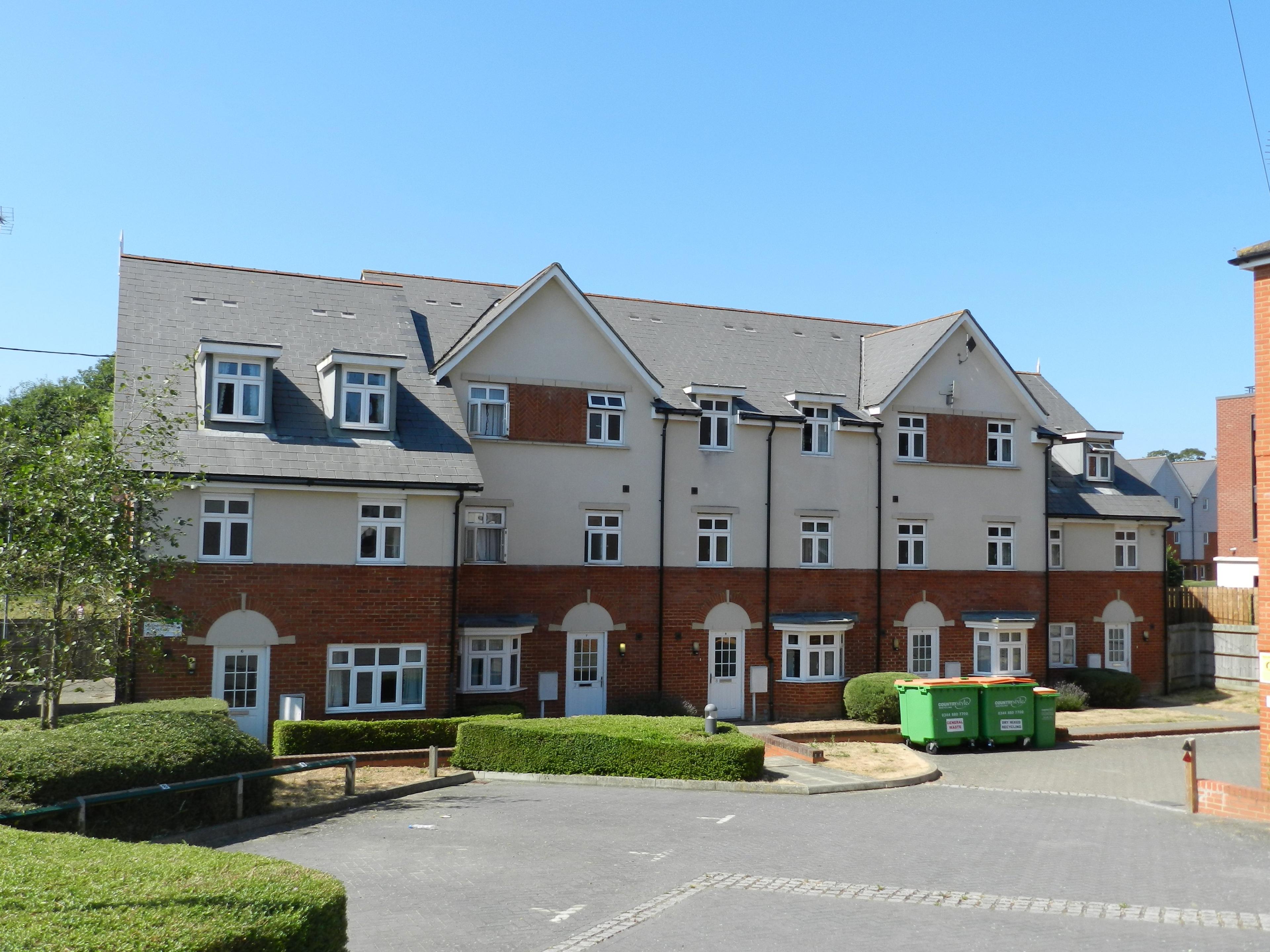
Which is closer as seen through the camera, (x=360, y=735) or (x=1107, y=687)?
(x=360, y=735)

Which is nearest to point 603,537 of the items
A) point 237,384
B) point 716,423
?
point 716,423


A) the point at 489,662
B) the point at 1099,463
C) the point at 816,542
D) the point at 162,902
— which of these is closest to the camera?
the point at 162,902

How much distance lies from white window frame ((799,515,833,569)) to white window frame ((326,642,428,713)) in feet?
34.1

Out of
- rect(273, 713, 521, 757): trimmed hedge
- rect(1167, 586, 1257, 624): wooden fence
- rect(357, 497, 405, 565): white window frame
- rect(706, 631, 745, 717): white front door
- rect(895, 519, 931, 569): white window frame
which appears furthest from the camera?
rect(1167, 586, 1257, 624): wooden fence

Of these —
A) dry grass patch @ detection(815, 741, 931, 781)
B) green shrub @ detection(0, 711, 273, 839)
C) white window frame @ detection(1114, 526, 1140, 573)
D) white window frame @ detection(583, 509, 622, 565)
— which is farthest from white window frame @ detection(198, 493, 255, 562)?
white window frame @ detection(1114, 526, 1140, 573)

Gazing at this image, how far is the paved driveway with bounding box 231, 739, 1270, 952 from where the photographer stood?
31.4ft

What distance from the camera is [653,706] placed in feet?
83.0

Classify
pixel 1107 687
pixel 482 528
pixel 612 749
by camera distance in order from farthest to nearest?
pixel 1107 687 < pixel 482 528 < pixel 612 749

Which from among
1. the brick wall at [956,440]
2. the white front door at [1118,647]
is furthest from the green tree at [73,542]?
the white front door at [1118,647]

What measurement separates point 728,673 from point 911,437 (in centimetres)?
830

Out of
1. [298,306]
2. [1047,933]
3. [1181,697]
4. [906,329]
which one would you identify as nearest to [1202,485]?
[1181,697]

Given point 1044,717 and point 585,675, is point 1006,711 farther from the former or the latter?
point 585,675

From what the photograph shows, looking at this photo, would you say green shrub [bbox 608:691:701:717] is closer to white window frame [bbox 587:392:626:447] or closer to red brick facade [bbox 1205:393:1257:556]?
white window frame [bbox 587:392:626:447]

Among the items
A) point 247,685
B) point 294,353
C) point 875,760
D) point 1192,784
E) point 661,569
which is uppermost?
point 294,353
